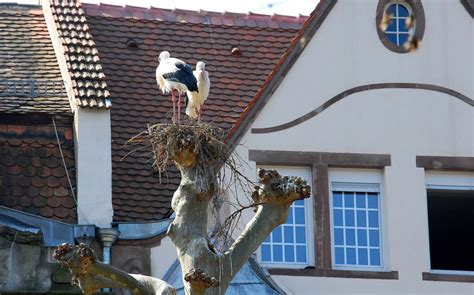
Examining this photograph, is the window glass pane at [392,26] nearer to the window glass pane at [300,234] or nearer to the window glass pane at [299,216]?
the window glass pane at [299,216]

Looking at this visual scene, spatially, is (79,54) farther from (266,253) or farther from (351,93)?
(266,253)

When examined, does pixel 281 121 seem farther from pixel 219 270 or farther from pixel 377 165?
pixel 219 270

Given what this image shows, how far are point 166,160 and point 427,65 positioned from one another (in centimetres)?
784

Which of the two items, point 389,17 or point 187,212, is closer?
point 187,212

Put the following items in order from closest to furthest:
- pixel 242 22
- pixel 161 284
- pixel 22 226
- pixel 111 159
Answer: pixel 161 284, pixel 22 226, pixel 111 159, pixel 242 22

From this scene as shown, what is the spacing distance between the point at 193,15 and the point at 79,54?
13.1ft

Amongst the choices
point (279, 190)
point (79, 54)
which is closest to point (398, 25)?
point (79, 54)

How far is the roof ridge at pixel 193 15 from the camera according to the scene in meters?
33.6

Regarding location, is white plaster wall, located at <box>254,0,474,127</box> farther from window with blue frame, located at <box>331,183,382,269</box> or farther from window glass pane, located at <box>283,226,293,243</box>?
window glass pane, located at <box>283,226,293,243</box>

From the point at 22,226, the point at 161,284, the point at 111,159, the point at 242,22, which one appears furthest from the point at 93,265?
the point at 242,22

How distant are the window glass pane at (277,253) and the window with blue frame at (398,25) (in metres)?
3.23

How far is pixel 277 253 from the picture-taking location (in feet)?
92.9

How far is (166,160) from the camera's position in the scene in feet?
73.7

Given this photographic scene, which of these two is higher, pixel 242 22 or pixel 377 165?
pixel 242 22
